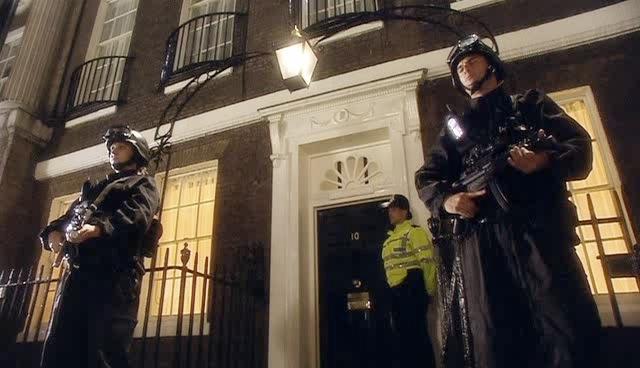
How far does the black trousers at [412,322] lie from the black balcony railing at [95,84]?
6651 millimetres

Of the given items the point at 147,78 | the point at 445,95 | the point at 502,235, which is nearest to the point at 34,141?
the point at 147,78

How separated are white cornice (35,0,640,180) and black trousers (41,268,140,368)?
4.00 meters

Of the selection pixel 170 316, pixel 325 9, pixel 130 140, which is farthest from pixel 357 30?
pixel 170 316

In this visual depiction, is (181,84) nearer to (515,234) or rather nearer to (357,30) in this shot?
(357,30)

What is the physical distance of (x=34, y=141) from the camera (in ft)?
26.2

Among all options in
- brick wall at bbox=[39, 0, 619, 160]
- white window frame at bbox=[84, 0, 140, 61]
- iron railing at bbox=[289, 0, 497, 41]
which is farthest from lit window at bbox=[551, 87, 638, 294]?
white window frame at bbox=[84, 0, 140, 61]

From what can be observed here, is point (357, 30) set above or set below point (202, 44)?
below

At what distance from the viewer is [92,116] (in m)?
7.90

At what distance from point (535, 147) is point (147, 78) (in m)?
7.45

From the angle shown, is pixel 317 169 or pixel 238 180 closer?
pixel 317 169

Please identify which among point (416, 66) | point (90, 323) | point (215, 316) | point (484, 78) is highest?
point (416, 66)

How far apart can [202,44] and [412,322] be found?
6.12 metres

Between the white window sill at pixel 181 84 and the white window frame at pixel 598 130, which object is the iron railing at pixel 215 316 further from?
the white window frame at pixel 598 130

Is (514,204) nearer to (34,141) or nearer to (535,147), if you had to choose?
(535,147)
